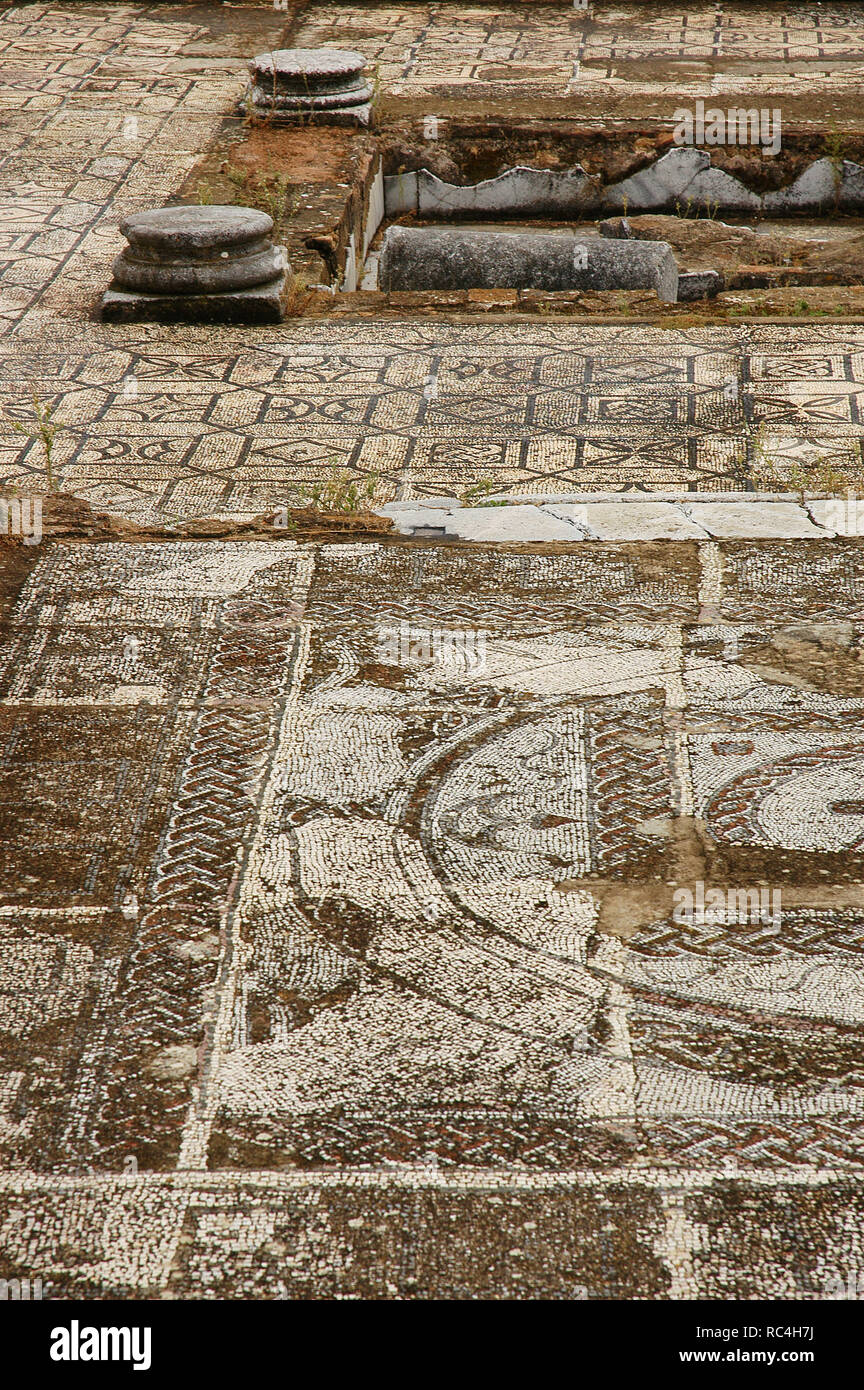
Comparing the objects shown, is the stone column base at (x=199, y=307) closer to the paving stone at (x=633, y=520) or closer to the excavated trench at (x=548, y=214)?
the excavated trench at (x=548, y=214)

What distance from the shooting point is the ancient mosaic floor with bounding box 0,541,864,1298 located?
1821 millimetres

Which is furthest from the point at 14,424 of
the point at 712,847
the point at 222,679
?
the point at 712,847

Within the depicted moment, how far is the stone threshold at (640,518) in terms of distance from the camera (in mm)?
3779

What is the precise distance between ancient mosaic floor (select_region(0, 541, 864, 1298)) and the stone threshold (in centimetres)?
20

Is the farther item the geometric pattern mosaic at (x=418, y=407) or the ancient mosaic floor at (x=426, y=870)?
the geometric pattern mosaic at (x=418, y=407)

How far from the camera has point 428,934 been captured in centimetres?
235

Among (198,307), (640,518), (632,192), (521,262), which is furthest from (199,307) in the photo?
Result: (632,192)

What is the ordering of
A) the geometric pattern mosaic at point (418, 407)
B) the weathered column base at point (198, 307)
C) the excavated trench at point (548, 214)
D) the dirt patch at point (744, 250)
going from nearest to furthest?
the geometric pattern mosaic at point (418, 407)
the weathered column base at point (198, 307)
the excavated trench at point (548, 214)
the dirt patch at point (744, 250)

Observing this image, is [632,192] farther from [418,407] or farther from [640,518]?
[640,518]

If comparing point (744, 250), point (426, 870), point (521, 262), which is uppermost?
point (426, 870)

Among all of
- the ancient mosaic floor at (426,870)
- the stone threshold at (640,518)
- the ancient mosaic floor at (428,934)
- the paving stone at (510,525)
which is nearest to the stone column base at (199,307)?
the ancient mosaic floor at (426,870)

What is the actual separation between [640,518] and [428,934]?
1.86 meters

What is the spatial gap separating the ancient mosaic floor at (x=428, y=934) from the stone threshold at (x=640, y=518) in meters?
0.20

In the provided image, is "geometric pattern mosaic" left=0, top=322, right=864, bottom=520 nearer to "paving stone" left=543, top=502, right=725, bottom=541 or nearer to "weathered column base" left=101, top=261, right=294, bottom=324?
"weathered column base" left=101, top=261, right=294, bottom=324
